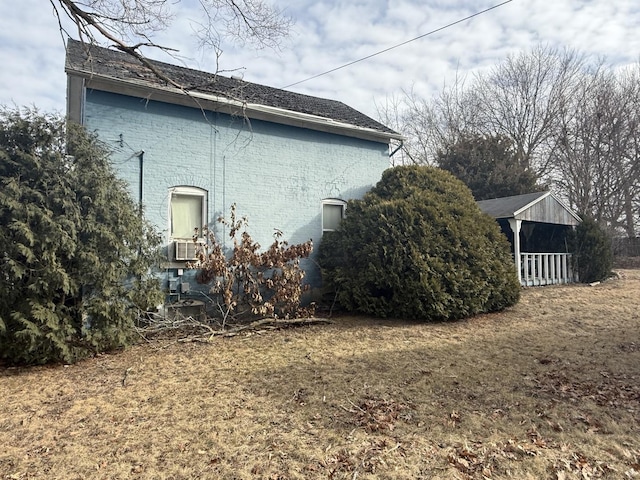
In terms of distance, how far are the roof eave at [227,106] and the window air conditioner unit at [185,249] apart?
8.99 feet

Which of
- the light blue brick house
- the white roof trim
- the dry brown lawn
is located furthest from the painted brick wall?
the white roof trim

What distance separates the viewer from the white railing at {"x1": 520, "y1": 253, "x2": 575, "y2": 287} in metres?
13.6

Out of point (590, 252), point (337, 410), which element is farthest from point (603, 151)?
point (337, 410)

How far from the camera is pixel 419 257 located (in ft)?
27.9

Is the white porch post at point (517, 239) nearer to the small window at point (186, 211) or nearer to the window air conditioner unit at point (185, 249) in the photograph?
the small window at point (186, 211)

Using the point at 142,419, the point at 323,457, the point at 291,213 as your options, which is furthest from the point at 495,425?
the point at 291,213

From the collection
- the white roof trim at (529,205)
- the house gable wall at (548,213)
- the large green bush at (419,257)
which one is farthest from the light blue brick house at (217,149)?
the house gable wall at (548,213)

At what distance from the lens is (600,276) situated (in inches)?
585

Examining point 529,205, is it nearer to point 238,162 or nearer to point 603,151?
point 238,162

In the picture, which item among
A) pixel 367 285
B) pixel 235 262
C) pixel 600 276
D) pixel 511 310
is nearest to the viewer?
pixel 235 262

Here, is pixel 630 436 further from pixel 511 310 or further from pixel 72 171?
pixel 72 171

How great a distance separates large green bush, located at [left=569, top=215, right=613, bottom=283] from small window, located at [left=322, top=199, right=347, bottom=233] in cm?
944

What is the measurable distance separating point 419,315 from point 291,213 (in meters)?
3.79

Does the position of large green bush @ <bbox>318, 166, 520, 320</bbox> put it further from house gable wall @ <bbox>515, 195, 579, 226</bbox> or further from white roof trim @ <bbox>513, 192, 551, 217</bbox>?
house gable wall @ <bbox>515, 195, 579, 226</bbox>
